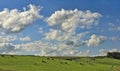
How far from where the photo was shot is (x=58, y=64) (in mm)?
79938

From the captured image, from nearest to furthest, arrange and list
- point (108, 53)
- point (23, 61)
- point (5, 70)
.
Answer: point (5, 70) → point (23, 61) → point (108, 53)

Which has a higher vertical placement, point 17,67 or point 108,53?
point 108,53

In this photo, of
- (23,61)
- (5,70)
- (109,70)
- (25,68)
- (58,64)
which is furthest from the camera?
(109,70)

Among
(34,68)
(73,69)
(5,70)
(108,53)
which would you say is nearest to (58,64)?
(73,69)

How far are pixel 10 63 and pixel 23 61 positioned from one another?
4.97 metres

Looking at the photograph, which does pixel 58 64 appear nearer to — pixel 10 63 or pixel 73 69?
pixel 73 69

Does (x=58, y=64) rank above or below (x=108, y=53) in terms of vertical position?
below

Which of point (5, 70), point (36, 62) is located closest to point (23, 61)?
point (36, 62)

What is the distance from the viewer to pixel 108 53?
649 ft

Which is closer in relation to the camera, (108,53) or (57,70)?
(57,70)

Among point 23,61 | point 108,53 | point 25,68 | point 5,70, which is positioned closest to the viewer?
point 5,70

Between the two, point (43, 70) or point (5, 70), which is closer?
point (5, 70)

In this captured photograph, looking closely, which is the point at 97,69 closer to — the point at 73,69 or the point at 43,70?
the point at 73,69

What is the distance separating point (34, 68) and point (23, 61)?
21.7 feet
